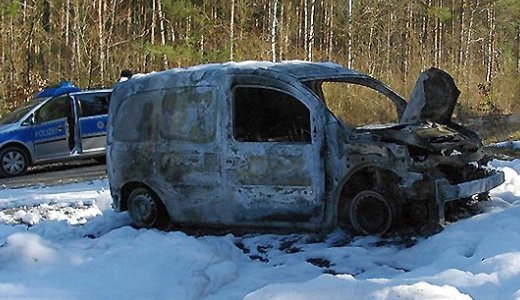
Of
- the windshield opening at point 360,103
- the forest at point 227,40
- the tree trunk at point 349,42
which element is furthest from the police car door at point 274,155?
the tree trunk at point 349,42

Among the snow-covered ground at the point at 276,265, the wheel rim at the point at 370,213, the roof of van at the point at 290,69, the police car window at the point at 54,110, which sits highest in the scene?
the roof of van at the point at 290,69

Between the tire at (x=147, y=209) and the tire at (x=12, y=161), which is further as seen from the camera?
the tire at (x=12, y=161)

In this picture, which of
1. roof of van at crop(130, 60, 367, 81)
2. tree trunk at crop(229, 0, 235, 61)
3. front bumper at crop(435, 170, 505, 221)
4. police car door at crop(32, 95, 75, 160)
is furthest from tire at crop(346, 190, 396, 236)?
tree trunk at crop(229, 0, 235, 61)

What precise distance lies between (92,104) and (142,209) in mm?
7883

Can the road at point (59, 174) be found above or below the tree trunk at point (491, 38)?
below

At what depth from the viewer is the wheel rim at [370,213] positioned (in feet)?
23.2

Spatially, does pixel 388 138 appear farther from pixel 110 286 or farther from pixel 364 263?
pixel 110 286

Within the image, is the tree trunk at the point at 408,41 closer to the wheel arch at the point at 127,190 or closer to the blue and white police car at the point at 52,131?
the blue and white police car at the point at 52,131

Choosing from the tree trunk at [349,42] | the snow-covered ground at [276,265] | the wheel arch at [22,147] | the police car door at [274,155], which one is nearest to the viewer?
the snow-covered ground at [276,265]

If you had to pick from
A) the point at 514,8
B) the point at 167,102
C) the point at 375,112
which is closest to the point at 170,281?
the point at 167,102

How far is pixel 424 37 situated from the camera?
140ft

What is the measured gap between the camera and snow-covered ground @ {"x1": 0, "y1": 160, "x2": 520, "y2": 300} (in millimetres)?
4848

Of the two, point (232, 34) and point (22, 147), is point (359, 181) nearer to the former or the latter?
point (22, 147)

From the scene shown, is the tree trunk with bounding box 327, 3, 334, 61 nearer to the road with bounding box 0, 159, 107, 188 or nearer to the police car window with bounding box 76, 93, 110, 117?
the road with bounding box 0, 159, 107, 188
